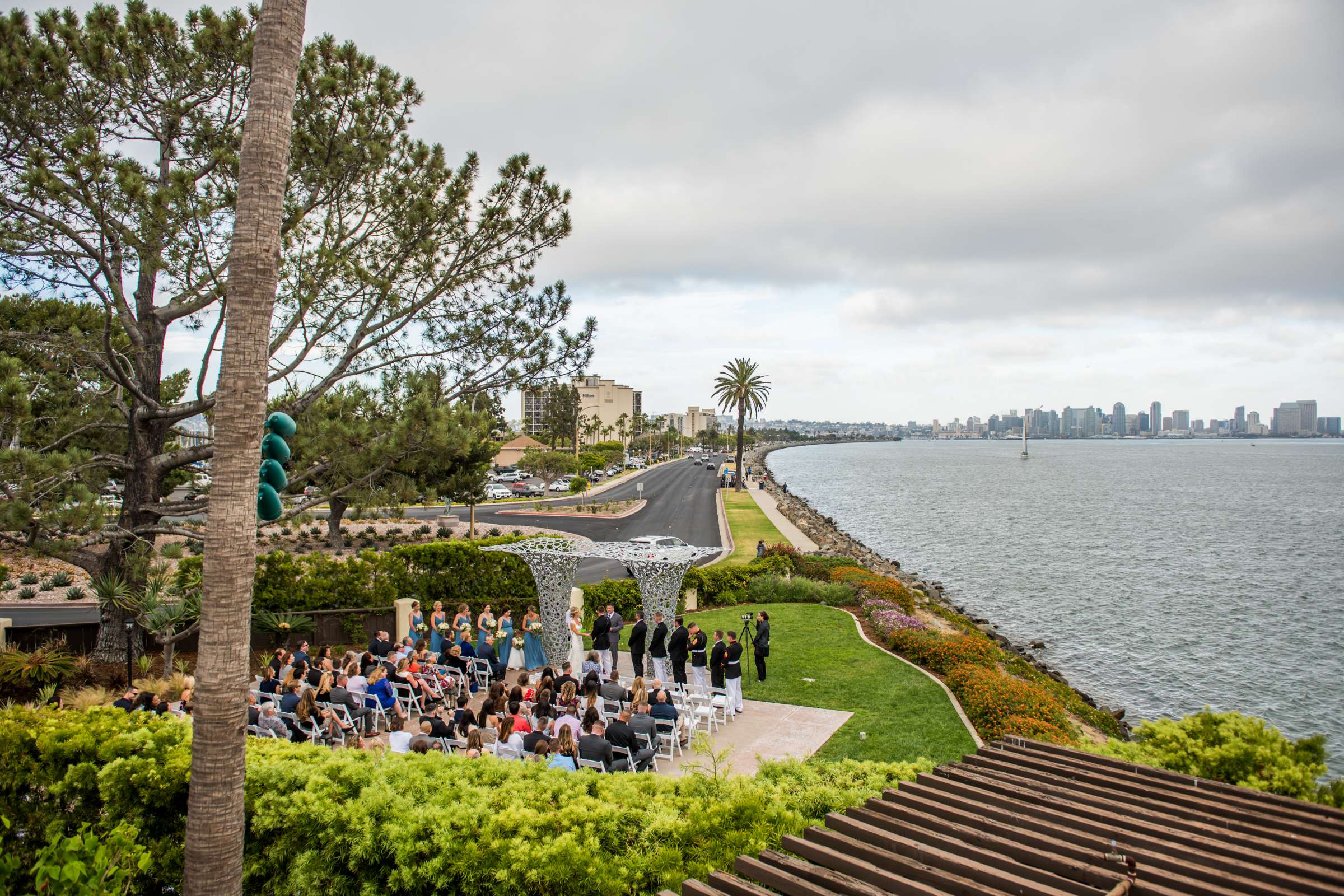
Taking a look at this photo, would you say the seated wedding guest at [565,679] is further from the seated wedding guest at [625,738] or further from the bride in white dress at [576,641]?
the bride in white dress at [576,641]

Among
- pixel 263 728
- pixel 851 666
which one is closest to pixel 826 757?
pixel 851 666

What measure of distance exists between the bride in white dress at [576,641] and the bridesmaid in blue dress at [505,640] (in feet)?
A: 4.27

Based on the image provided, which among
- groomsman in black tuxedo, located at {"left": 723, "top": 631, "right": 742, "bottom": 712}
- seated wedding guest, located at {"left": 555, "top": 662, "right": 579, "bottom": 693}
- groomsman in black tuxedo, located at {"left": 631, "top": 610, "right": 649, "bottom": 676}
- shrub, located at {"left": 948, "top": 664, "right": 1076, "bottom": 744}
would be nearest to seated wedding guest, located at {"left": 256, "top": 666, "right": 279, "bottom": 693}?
seated wedding guest, located at {"left": 555, "top": 662, "right": 579, "bottom": 693}

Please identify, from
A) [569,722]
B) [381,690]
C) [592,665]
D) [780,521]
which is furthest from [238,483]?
[780,521]

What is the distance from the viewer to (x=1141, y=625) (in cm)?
3173

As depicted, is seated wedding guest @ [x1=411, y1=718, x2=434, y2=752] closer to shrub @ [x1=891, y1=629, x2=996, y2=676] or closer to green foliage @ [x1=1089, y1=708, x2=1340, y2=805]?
green foliage @ [x1=1089, y1=708, x2=1340, y2=805]

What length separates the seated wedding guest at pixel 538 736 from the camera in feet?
29.9

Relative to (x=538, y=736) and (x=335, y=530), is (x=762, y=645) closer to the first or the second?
(x=538, y=736)

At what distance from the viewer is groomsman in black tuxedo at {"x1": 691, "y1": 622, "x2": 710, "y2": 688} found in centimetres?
1430

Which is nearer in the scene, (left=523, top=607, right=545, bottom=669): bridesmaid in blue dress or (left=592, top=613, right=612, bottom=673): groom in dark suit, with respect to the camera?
(left=592, top=613, right=612, bottom=673): groom in dark suit

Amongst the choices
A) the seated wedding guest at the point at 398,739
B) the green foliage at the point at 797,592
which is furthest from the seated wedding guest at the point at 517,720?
the green foliage at the point at 797,592

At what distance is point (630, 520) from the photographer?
47.8 metres

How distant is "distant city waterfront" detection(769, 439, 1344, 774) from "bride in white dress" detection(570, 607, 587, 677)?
51.7 ft

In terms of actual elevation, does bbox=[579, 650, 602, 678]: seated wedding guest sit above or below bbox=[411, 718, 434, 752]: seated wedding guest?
below
